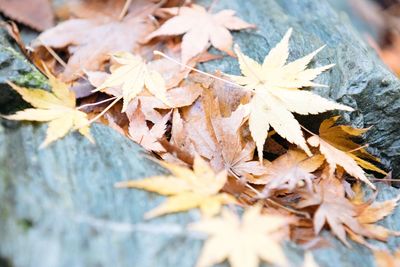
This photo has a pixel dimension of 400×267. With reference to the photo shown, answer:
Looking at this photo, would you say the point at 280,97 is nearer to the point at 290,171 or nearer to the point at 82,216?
the point at 290,171

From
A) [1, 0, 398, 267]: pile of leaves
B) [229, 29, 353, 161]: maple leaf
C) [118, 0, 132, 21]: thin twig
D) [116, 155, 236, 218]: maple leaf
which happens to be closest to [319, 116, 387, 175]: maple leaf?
[1, 0, 398, 267]: pile of leaves

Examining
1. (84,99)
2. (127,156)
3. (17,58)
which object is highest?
(127,156)

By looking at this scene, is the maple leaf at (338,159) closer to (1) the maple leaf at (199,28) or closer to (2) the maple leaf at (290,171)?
(2) the maple leaf at (290,171)

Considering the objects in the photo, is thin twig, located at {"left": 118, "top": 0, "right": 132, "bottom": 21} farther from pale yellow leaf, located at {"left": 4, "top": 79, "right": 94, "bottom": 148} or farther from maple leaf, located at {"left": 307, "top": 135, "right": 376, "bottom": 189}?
maple leaf, located at {"left": 307, "top": 135, "right": 376, "bottom": 189}

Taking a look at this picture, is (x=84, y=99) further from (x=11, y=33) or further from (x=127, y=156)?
(x=127, y=156)

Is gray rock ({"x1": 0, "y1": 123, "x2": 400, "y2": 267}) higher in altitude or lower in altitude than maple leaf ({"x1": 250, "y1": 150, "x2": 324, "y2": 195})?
lower

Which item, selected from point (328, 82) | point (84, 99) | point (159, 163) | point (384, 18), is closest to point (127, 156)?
point (159, 163)
